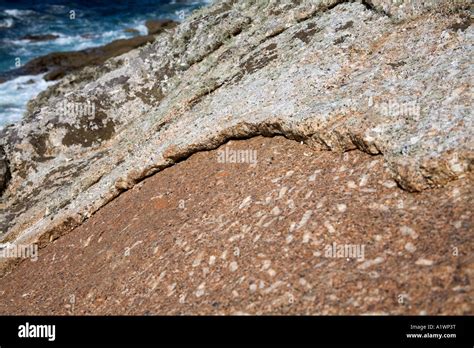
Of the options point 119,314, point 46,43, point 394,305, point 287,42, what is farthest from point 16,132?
point 46,43

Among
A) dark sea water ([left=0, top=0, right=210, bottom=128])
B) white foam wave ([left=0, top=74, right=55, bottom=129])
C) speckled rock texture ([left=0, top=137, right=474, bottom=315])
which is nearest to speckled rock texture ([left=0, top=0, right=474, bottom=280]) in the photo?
speckled rock texture ([left=0, top=137, right=474, bottom=315])

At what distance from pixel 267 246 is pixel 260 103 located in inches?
219

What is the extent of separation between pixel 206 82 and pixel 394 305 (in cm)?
1246

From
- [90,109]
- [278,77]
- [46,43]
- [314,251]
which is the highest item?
[278,77]

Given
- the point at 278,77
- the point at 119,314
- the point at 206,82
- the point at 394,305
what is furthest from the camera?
the point at 206,82

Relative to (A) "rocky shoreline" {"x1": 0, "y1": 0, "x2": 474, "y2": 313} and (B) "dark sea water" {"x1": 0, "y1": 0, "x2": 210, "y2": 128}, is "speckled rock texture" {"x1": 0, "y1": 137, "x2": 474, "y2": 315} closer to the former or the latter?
(A) "rocky shoreline" {"x1": 0, "y1": 0, "x2": 474, "y2": 313}

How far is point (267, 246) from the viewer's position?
10.1m

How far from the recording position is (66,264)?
46.3 ft

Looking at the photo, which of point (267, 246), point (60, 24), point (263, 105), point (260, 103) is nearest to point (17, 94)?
point (60, 24)

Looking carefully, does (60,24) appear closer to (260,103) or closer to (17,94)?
(17,94)

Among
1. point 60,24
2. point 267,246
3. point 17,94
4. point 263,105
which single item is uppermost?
point 263,105

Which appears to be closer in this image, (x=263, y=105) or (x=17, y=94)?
(x=263, y=105)

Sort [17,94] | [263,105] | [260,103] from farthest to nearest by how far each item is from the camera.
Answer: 1. [17,94]
2. [260,103]
3. [263,105]
